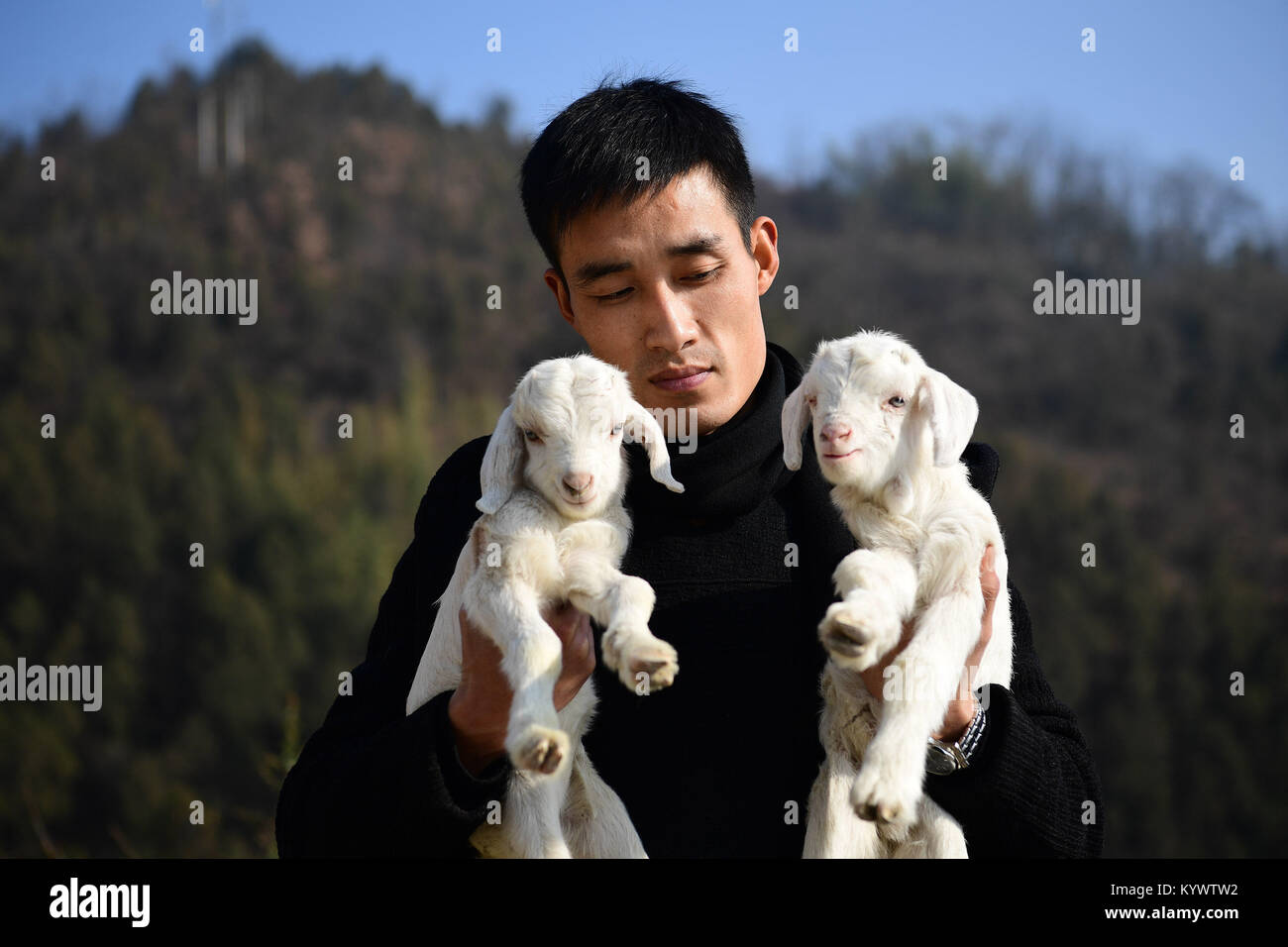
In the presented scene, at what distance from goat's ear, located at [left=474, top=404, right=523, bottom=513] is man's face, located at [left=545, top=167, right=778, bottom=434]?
579 mm

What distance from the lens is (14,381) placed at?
133ft

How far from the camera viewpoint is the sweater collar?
13.5 ft

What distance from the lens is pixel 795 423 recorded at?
3539 mm

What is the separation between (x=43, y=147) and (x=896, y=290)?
1210 inches

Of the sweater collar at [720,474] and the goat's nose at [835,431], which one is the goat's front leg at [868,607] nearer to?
the goat's nose at [835,431]

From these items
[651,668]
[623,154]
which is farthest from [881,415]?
[623,154]

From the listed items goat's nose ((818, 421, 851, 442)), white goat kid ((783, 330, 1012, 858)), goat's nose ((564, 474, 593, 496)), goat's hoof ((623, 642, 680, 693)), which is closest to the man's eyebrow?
white goat kid ((783, 330, 1012, 858))

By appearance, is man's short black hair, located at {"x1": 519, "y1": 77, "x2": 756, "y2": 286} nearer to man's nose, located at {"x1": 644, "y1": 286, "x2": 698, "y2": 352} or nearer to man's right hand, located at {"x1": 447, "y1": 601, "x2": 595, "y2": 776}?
man's nose, located at {"x1": 644, "y1": 286, "x2": 698, "y2": 352}

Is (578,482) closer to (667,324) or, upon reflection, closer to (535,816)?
(667,324)

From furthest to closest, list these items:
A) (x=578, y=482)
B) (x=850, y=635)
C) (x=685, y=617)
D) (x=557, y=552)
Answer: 1. (x=685, y=617)
2. (x=557, y=552)
3. (x=578, y=482)
4. (x=850, y=635)

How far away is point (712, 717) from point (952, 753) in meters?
0.78
